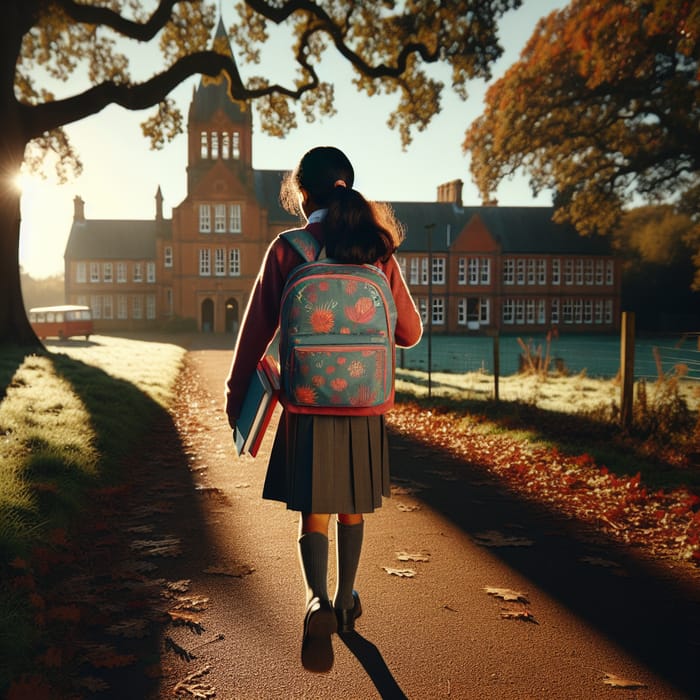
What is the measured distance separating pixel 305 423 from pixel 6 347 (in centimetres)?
1440

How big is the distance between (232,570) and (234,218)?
50.5 metres

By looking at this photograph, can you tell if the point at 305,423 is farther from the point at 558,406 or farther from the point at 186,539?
the point at 558,406

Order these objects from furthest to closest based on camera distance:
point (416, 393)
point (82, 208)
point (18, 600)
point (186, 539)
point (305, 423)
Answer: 1. point (82, 208)
2. point (416, 393)
3. point (186, 539)
4. point (18, 600)
5. point (305, 423)

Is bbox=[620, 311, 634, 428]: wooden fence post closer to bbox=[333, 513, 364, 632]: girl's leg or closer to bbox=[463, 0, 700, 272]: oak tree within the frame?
bbox=[333, 513, 364, 632]: girl's leg

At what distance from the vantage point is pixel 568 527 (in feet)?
16.7

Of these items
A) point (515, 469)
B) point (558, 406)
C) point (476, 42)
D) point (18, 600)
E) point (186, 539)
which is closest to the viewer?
point (18, 600)

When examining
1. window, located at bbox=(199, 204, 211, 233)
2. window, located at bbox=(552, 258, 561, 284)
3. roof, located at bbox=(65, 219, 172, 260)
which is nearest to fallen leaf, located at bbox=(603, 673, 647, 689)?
window, located at bbox=(199, 204, 211, 233)

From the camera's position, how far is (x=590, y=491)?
6074mm

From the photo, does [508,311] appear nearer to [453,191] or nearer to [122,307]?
[453,191]

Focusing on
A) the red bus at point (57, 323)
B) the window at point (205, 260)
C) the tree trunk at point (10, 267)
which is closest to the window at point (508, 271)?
the window at point (205, 260)

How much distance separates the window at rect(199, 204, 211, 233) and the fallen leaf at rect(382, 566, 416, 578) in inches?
1991

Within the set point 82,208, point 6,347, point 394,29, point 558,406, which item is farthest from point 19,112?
point 82,208

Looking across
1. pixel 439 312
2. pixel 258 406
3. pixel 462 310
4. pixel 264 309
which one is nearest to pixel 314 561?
pixel 258 406

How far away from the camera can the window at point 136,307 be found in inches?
2505
